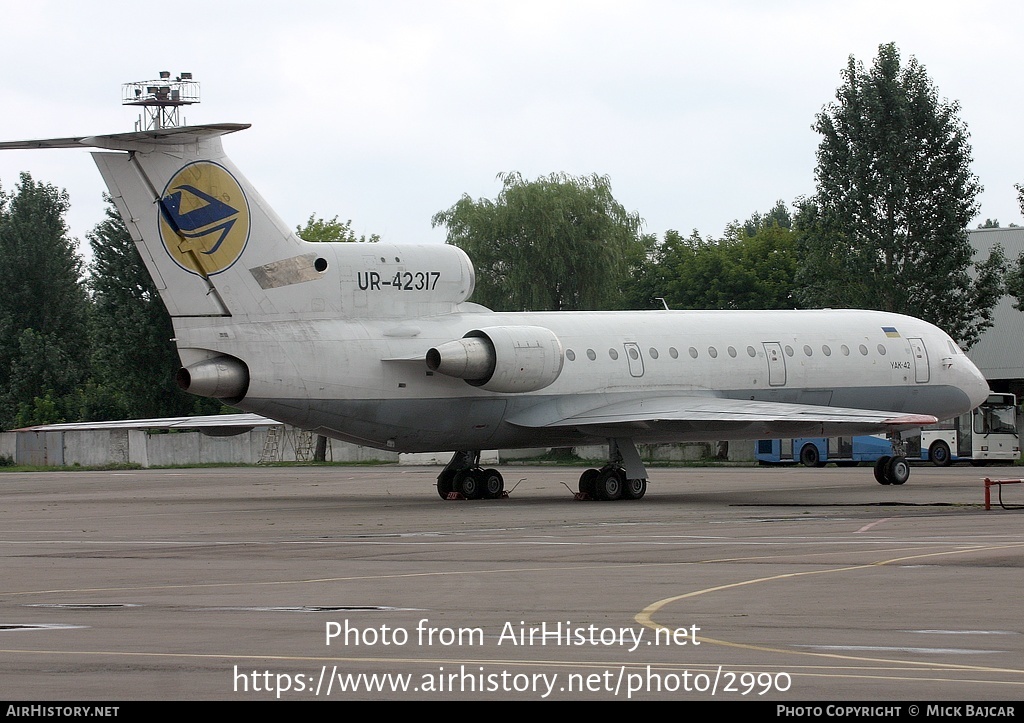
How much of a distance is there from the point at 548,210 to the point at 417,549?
176 ft

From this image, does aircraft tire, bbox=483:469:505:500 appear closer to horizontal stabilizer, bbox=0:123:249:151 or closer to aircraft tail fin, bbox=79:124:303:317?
aircraft tail fin, bbox=79:124:303:317

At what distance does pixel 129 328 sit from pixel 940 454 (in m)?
40.6

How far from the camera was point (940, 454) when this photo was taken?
5262 centimetres

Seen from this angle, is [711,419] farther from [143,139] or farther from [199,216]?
[143,139]

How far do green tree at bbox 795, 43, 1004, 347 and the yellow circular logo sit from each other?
33.9 metres

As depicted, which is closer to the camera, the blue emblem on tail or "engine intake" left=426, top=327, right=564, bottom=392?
the blue emblem on tail

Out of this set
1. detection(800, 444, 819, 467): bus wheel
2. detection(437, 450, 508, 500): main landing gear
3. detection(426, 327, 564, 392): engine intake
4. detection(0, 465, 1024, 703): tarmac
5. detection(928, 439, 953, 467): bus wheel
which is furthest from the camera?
detection(800, 444, 819, 467): bus wheel

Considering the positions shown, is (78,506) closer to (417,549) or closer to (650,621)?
(417,549)

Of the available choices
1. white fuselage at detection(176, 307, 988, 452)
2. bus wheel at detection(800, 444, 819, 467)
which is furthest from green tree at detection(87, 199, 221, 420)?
white fuselage at detection(176, 307, 988, 452)

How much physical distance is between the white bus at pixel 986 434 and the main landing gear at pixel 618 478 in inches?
968

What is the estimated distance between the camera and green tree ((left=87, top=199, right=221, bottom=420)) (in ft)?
236

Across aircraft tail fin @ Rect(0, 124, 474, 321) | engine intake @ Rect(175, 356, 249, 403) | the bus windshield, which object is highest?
aircraft tail fin @ Rect(0, 124, 474, 321)

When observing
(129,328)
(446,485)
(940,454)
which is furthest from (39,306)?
(446,485)

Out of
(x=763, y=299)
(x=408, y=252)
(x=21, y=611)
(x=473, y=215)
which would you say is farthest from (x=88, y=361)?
(x=21, y=611)
